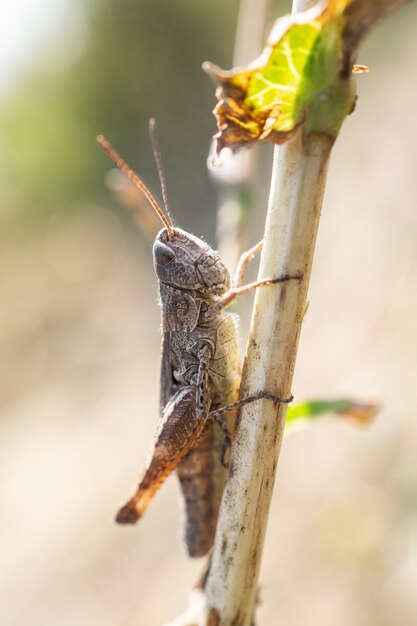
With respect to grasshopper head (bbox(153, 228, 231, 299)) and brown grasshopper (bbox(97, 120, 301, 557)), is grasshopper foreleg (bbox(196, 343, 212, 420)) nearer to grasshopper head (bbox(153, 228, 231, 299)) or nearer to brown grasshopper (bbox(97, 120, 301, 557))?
brown grasshopper (bbox(97, 120, 301, 557))

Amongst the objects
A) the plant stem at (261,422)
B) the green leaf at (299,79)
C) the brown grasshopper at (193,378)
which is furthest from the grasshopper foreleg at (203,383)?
the green leaf at (299,79)

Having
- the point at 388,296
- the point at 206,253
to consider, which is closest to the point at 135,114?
the point at 388,296

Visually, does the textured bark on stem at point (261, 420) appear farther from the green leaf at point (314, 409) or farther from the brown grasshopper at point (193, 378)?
the brown grasshopper at point (193, 378)

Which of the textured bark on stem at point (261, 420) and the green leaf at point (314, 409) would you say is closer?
the textured bark on stem at point (261, 420)

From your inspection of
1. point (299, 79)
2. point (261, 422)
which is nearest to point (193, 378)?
point (261, 422)

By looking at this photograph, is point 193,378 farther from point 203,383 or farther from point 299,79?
point 299,79

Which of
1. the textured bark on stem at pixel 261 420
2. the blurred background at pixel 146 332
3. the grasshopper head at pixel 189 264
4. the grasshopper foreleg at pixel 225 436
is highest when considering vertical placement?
the blurred background at pixel 146 332

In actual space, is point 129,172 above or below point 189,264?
below

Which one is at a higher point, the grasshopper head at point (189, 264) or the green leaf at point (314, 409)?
the grasshopper head at point (189, 264)
